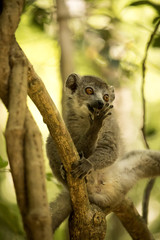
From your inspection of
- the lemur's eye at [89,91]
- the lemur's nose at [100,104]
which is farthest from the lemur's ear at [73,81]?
the lemur's nose at [100,104]

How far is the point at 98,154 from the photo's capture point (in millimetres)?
3727

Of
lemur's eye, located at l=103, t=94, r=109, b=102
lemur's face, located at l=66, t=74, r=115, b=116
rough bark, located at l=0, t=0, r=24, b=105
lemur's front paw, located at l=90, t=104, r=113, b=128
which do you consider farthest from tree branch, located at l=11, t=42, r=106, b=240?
lemur's eye, located at l=103, t=94, r=109, b=102

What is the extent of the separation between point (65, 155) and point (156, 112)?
4712 mm

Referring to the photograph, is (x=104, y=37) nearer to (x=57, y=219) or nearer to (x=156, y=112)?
(x=156, y=112)

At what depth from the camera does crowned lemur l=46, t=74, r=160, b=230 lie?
3684 mm

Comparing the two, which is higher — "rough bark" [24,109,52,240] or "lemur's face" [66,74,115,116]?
"lemur's face" [66,74,115,116]

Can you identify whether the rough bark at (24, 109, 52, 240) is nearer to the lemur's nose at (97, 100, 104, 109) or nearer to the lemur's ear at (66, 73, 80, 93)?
the lemur's nose at (97, 100, 104, 109)

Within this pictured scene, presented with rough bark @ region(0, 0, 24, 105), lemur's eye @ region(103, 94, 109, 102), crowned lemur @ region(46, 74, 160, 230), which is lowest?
crowned lemur @ region(46, 74, 160, 230)

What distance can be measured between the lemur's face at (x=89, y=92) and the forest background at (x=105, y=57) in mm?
1425

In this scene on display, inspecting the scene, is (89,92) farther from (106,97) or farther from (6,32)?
(6,32)

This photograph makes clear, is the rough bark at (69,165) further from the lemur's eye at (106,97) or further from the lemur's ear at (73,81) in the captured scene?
the lemur's ear at (73,81)

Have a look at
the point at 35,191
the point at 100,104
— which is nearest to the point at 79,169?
the point at 100,104

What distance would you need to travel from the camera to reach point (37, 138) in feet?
6.36

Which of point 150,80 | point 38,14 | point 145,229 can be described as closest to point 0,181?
point 145,229
